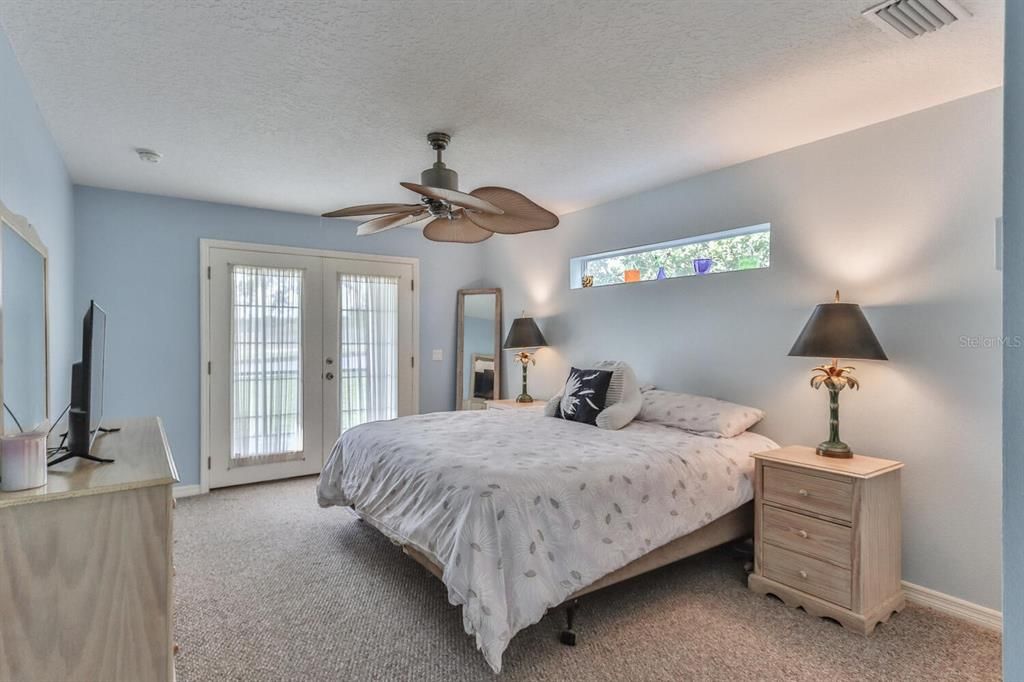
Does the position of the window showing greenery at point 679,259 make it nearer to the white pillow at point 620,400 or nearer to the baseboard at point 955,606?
the white pillow at point 620,400

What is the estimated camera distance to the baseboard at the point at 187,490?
414 centimetres

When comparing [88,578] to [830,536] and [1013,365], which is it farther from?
[830,536]

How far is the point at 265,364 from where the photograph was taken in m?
4.52

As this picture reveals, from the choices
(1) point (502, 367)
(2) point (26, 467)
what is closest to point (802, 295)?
(1) point (502, 367)

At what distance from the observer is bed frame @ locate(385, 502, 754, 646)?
87.7 inches

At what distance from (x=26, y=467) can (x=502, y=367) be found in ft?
13.8

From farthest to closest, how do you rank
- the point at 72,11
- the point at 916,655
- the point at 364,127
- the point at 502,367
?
the point at 502,367 → the point at 364,127 → the point at 916,655 → the point at 72,11

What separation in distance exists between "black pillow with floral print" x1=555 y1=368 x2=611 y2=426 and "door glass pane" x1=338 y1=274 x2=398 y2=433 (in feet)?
6.94

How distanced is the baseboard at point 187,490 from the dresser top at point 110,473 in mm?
2506

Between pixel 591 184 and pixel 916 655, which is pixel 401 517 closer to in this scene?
pixel 916 655

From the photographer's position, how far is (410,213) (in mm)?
2838

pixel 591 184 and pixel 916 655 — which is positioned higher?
pixel 591 184

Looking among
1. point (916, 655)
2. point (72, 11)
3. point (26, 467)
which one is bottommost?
point (916, 655)

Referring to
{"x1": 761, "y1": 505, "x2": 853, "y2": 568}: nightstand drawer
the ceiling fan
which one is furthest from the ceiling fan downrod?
{"x1": 761, "y1": 505, "x2": 853, "y2": 568}: nightstand drawer
